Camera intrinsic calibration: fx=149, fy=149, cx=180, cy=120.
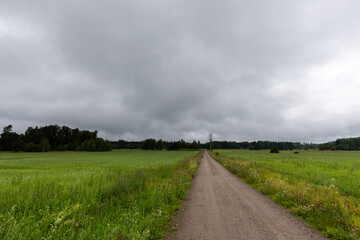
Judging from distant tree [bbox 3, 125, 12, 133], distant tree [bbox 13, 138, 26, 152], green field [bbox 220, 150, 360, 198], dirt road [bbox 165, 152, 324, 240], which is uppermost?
distant tree [bbox 3, 125, 12, 133]

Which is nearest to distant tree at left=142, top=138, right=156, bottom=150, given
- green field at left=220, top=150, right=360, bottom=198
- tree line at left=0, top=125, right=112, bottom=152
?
tree line at left=0, top=125, right=112, bottom=152

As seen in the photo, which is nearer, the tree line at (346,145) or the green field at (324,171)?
the green field at (324,171)

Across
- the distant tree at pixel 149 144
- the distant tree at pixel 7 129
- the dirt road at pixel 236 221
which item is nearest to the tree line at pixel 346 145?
the distant tree at pixel 149 144

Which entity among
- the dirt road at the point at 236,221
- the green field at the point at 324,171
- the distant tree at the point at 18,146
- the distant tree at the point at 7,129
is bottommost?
the distant tree at the point at 18,146

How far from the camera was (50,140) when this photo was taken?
115 metres

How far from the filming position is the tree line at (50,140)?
311 ft

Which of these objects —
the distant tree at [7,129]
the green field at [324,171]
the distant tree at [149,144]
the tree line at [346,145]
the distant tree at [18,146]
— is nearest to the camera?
the green field at [324,171]

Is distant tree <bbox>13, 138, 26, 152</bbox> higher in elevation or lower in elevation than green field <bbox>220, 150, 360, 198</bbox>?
lower

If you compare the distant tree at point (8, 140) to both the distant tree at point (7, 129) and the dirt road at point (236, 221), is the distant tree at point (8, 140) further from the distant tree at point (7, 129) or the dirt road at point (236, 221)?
the dirt road at point (236, 221)

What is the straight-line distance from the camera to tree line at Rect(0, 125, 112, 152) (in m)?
94.8

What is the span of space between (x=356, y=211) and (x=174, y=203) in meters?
7.97

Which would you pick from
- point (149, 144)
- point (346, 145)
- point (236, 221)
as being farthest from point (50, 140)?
point (346, 145)

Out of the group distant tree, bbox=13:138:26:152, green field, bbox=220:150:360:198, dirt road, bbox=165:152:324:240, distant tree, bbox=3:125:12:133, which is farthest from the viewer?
distant tree, bbox=3:125:12:133

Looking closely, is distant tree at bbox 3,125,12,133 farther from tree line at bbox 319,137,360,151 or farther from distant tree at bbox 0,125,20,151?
tree line at bbox 319,137,360,151
